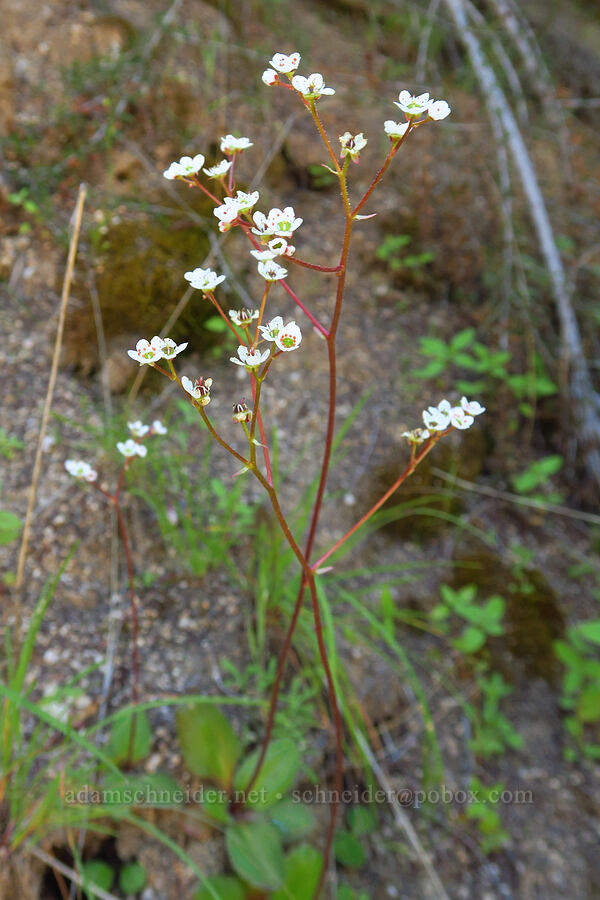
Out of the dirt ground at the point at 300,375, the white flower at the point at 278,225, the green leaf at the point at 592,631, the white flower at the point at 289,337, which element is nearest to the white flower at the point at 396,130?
the white flower at the point at 278,225

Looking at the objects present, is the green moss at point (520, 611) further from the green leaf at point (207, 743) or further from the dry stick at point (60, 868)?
the dry stick at point (60, 868)

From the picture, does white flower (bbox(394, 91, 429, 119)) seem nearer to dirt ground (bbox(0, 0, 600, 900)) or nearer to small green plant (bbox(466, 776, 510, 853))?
dirt ground (bbox(0, 0, 600, 900))

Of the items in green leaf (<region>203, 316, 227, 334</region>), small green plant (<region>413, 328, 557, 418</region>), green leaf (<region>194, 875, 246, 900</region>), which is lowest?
green leaf (<region>194, 875, 246, 900</region>)

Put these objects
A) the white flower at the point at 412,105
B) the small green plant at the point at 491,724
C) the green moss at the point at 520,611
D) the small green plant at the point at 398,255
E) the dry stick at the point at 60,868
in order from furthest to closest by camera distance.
Result: the small green plant at the point at 398,255 < the green moss at the point at 520,611 < the small green plant at the point at 491,724 < the dry stick at the point at 60,868 < the white flower at the point at 412,105

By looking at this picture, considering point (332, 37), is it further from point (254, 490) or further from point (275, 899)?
point (275, 899)

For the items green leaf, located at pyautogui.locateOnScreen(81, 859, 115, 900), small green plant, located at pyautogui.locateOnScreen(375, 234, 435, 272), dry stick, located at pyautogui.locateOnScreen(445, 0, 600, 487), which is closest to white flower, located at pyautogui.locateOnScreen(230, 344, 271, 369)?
→ green leaf, located at pyautogui.locateOnScreen(81, 859, 115, 900)

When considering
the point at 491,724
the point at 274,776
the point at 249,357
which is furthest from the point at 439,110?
the point at 491,724
